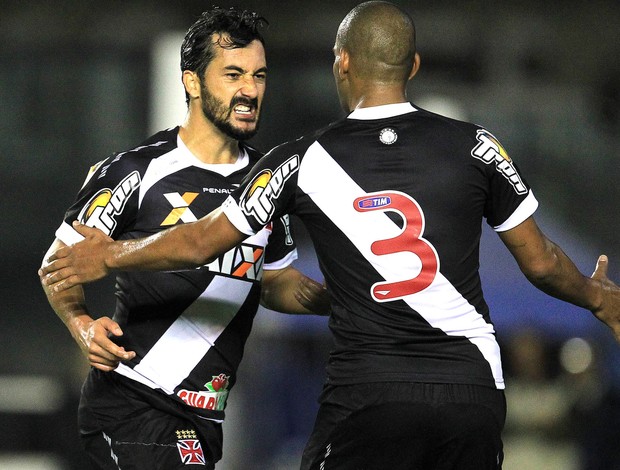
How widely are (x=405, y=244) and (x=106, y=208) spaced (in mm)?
1138

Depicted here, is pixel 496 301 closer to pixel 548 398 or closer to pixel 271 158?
pixel 548 398

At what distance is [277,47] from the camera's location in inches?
288

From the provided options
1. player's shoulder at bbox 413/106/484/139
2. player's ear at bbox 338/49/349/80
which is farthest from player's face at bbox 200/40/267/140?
player's shoulder at bbox 413/106/484/139

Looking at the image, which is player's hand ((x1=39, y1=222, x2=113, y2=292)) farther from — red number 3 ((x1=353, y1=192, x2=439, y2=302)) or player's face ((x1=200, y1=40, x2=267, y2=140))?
red number 3 ((x1=353, y1=192, x2=439, y2=302))

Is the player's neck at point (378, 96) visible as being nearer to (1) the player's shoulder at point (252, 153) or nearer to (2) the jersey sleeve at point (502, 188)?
(2) the jersey sleeve at point (502, 188)

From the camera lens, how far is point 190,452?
3.60 meters

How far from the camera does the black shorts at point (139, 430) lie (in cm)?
360

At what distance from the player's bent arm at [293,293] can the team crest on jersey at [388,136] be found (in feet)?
3.50

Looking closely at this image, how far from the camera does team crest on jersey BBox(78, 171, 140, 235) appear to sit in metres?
3.66

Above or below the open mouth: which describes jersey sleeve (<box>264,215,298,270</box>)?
below

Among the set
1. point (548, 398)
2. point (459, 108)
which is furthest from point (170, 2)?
point (548, 398)

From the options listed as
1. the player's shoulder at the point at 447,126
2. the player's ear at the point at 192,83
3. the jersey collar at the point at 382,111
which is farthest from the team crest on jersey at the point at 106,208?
the player's shoulder at the point at 447,126

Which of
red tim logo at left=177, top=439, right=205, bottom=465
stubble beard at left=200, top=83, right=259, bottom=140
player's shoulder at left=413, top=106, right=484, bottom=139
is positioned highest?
player's shoulder at left=413, top=106, right=484, bottom=139

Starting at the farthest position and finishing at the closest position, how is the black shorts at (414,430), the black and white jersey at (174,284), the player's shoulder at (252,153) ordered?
the player's shoulder at (252,153), the black and white jersey at (174,284), the black shorts at (414,430)
